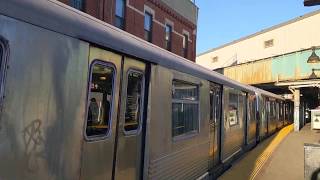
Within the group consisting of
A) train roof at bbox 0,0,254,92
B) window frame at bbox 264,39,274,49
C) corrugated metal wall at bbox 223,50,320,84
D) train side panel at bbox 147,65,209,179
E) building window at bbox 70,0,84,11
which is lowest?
train side panel at bbox 147,65,209,179

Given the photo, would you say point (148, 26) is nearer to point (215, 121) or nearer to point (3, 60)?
point (215, 121)

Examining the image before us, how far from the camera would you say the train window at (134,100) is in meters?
5.01

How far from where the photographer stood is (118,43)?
464cm

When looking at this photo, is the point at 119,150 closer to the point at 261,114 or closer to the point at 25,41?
the point at 25,41

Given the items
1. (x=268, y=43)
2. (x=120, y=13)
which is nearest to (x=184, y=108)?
(x=120, y=13)

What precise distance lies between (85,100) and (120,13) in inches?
644

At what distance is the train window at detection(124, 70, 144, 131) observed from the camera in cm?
501

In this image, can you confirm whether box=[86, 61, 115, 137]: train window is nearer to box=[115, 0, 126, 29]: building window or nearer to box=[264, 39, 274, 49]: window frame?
box=[115, 0, 126, 29]: building window

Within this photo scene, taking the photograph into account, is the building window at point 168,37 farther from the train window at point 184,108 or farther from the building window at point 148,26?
the train window at point 184,108

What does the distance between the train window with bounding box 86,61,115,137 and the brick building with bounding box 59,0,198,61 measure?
11.9 m

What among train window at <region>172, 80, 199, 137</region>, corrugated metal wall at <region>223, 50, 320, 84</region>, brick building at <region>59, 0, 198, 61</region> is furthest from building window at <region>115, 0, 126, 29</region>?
corrugated metal wall at <region>223, 50, 320, 84</region>

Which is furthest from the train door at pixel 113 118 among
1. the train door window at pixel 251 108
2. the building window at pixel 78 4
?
the building window at pixel 78 4

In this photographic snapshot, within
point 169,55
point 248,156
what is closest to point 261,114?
point 248,156

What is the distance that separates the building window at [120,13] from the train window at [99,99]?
15.4 m
